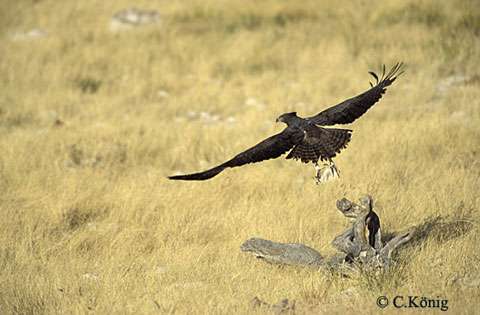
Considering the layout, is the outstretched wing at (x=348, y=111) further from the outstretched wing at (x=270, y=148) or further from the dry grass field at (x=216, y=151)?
the dry grass field at (x=216, y=151)

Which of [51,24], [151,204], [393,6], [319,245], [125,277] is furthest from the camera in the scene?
[51,24]

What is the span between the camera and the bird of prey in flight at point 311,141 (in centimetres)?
496

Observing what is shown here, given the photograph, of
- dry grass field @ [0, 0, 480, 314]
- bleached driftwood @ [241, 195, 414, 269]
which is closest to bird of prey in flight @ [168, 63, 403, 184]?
bleached driftwood @ [241, 195, 414, 269]

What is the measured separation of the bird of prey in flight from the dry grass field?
2.26 ft

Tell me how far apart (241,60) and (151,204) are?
4.91 meters

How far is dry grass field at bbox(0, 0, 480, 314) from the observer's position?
5062 mm

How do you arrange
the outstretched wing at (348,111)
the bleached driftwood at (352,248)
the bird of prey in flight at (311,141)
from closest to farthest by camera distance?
1. the bird of prey in flight at (311,141)
2. the bleached driftwood at (352,248)
3. the outstretched wing at (348,111)

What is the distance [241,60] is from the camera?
36.7 feet

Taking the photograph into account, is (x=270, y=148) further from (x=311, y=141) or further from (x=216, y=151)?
(x=216, y=151)

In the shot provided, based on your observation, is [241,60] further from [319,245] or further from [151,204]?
[319,245]

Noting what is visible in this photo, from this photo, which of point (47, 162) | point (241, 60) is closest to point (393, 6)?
point (241, 60)

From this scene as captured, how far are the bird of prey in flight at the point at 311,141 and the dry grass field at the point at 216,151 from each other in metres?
0.69

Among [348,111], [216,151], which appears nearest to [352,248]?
[348,111]

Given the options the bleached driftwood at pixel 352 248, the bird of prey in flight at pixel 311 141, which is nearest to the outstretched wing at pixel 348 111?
the bird of prey in flight at pixel 311 141
